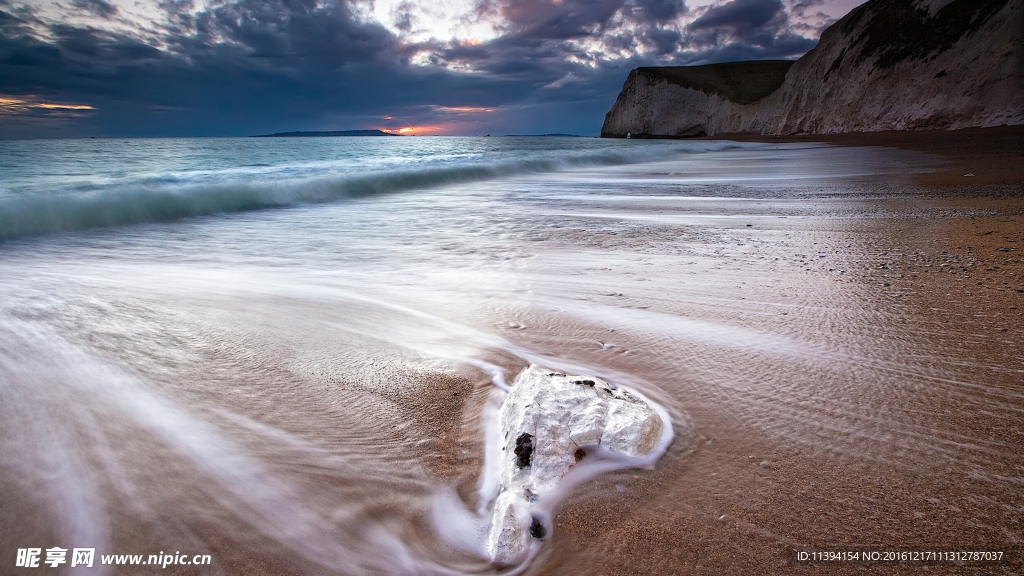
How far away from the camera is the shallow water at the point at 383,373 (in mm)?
1147

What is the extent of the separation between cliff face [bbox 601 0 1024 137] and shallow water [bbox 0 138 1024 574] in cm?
2727

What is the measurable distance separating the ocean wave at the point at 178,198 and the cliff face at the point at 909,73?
2514 centimetres

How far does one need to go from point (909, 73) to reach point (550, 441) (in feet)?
119

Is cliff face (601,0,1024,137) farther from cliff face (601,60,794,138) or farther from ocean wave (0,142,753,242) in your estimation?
ocean wave (0,142,753,242)

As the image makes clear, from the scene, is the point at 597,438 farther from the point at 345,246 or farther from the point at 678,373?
the point at 345,246

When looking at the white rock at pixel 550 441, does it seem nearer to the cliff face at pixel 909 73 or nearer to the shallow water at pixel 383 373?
the shallow water at pixel 383 373

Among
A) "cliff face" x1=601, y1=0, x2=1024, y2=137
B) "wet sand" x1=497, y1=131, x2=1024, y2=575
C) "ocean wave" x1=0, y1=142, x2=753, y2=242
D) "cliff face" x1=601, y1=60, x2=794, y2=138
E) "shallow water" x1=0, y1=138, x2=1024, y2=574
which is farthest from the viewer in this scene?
"cliff face" x1=601, y1=60, x2=794, y2=138

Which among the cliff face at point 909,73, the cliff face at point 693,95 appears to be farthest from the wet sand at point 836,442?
the cliff face at point 693,95

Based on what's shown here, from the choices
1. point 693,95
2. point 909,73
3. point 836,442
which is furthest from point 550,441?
point 693,95

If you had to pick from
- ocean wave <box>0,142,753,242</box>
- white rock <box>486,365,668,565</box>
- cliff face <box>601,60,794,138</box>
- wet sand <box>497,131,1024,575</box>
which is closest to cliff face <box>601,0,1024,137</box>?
cliff face <box>601,60,794,138</box>

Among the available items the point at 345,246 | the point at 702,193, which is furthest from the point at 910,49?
the point at 345,246

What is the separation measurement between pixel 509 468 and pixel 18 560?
1138mm

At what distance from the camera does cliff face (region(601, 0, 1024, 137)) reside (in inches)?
826

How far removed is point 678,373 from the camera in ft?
5.61
